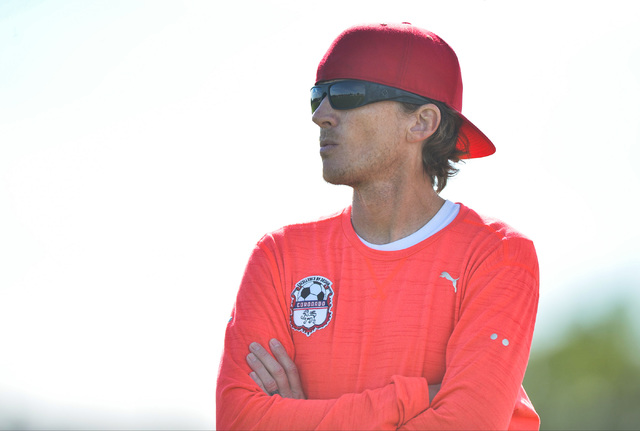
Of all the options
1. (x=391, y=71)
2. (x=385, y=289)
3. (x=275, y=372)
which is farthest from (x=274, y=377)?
(x=391, y=71)

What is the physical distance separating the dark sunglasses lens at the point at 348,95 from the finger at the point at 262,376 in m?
1.66

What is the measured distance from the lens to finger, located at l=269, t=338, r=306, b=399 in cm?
444

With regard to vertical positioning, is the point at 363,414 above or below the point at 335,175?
below

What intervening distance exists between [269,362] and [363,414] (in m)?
0.70

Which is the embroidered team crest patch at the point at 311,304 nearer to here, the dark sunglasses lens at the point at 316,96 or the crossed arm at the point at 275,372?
the crossed arm at the point at 275,372

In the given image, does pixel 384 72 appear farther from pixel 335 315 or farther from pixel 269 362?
pixel 269 362

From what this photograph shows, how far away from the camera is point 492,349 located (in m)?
4.15

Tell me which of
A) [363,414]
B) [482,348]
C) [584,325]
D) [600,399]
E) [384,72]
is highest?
[384,72]

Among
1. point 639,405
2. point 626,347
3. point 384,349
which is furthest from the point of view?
point 626,347

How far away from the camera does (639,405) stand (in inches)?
1046

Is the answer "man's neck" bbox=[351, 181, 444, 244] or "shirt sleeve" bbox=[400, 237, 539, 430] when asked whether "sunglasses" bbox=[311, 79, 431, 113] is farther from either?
"shirt sleeve" bbox=[400, 237, 539, 430]

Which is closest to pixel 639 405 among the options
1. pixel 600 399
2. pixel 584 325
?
pixel 600 399

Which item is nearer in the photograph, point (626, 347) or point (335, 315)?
point (335, 315)

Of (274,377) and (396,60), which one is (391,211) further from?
(274,377)
